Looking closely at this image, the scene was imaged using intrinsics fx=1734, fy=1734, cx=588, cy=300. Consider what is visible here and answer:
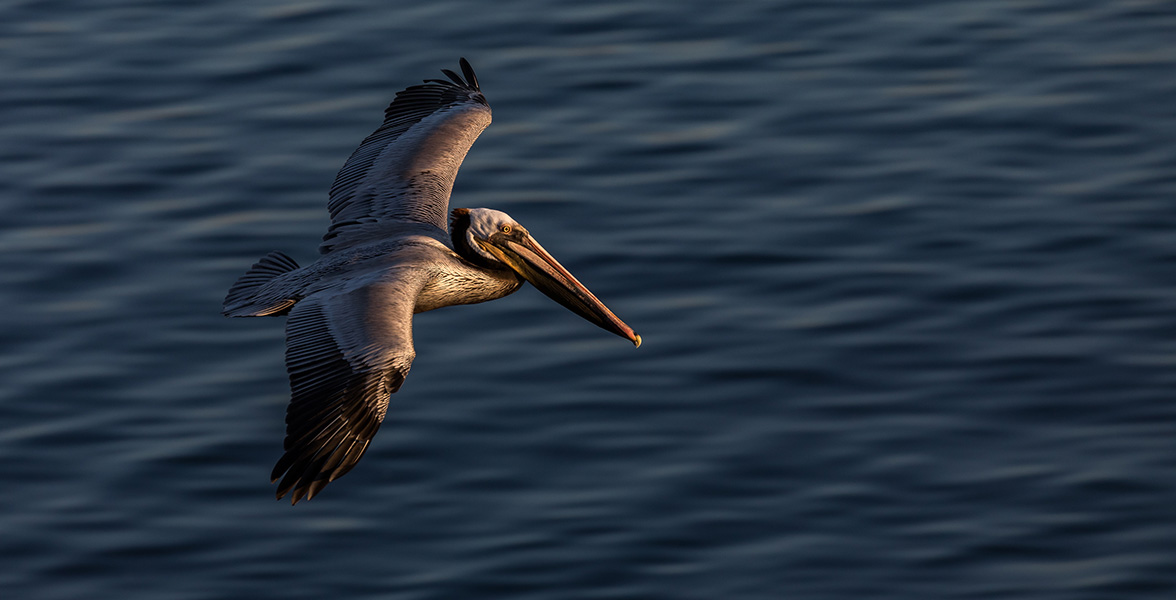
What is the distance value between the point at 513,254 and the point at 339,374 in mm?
2068

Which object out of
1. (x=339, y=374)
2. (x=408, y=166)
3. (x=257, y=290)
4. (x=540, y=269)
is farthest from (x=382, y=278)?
(x=408, y=166)

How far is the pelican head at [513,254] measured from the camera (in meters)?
10.7

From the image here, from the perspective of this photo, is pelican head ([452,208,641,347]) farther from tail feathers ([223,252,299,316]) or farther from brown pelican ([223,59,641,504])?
tail feathers ([223,252,299,316])

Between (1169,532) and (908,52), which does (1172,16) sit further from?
(1169,532)

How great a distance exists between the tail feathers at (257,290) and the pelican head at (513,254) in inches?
47.1

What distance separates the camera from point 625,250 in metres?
14.1

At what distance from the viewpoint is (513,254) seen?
10.8 metres

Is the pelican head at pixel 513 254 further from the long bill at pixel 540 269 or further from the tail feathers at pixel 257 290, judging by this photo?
the tail feathers at pixel 257 290

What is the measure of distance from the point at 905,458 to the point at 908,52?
20.6 feet

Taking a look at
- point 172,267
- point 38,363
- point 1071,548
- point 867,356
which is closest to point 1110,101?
point 867,356

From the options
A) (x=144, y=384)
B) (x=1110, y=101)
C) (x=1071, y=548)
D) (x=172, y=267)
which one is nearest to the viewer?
(x=1071, y=548)

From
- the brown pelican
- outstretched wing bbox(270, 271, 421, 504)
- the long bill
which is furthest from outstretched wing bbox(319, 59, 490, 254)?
outstretched wing bbox(270, 271, 421, 504)

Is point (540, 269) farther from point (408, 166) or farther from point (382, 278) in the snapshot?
point (408, 166)

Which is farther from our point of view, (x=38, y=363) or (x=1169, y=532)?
(x=38, y=363)
